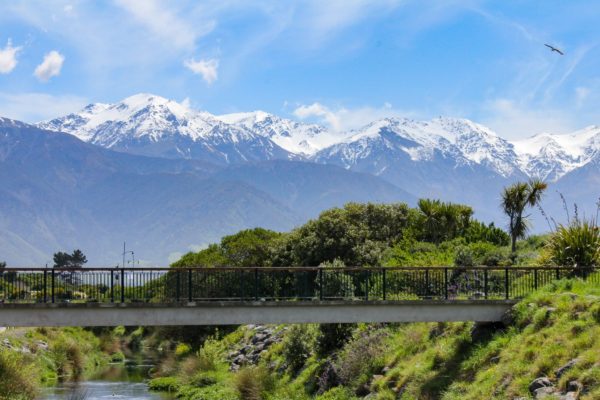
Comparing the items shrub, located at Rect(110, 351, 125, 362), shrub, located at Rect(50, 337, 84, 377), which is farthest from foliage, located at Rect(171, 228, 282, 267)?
shrub, located at Rect(50, 337, 84, 377)

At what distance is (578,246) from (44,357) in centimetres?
3980

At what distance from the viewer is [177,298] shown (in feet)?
125

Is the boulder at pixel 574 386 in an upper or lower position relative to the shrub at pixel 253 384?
upper

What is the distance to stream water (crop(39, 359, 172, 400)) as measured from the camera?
174 feet

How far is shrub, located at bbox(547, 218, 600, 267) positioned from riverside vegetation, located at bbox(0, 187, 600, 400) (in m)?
0.05

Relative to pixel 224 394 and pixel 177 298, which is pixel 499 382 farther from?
pixel 224 394

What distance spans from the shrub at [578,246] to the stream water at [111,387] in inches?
990

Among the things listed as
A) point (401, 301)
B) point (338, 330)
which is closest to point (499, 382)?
point (401, 301)

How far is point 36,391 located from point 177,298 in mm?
13575

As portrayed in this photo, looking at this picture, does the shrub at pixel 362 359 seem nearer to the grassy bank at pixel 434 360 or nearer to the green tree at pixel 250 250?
the grassy bank at pixel 434 360

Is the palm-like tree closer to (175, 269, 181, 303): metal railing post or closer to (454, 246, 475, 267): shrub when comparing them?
(454, 246, 475, 267): shrub

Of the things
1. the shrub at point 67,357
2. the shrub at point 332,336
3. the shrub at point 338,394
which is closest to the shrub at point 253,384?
the shrub at point 332,336

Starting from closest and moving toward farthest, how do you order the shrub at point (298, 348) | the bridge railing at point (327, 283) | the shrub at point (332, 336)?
the bridge railing at point (327, 283)
the shrub at point (332, 336)
the shrub at point (298, 348)

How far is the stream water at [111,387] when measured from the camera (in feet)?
174
